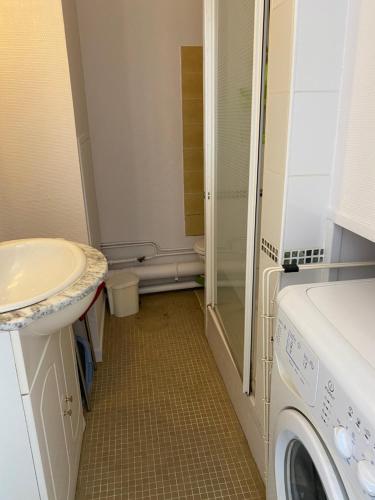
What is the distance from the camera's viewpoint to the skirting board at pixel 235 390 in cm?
153

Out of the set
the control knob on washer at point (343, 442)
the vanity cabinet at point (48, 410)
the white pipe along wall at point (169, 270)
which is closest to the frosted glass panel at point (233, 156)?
the vanity cabinet at point (48, 410)

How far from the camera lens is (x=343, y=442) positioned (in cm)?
65

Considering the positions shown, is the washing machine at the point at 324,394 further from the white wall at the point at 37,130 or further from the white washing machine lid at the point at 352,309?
the white wall at the point at 37,130

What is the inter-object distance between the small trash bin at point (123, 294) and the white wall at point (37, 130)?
758 mm

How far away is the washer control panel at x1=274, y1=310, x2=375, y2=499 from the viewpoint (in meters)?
0.60

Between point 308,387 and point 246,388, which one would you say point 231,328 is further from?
point 308,387

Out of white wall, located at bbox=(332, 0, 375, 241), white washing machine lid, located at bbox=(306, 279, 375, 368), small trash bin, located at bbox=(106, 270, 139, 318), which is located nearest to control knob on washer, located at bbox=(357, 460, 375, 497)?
white washing machine lid, located at bbox=(306, 279, 375, 368)

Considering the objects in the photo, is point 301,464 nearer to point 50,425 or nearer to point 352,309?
point 352,309

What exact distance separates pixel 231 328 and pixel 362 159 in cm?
113

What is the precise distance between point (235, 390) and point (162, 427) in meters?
0.37

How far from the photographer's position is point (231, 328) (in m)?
1.91

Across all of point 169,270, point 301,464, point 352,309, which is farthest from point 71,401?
point 169,270

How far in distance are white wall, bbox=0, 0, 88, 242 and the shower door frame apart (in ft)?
2.14

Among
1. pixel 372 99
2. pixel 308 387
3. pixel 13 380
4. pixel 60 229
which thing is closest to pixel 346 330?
pixel 308 387
